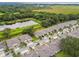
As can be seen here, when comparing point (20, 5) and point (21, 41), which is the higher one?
point (20, 5)

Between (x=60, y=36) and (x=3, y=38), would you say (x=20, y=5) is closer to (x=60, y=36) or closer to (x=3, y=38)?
(x=3, y=38)

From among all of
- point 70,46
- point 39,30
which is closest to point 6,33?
point 39,30

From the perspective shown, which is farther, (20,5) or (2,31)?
(20,5)

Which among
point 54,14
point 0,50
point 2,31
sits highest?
point 54,14

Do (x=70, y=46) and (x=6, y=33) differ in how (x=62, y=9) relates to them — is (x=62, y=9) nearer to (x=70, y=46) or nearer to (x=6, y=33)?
(x=70, y=46)

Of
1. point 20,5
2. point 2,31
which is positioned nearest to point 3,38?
point 2,31

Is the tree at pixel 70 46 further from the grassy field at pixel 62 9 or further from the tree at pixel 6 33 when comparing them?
the tree at pixel 6 33

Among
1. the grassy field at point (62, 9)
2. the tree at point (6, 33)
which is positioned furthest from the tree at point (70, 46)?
the tree at point (6, 33)

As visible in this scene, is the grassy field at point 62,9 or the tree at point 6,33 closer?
the tree at point 6,33
